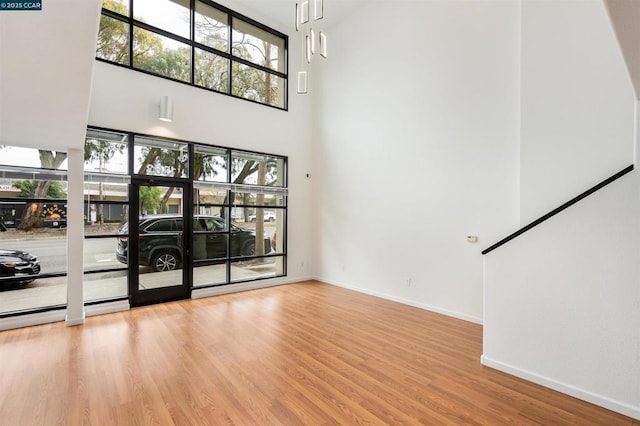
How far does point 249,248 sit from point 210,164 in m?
1.95

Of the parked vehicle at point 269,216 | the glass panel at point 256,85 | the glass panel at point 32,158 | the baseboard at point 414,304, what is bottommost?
the baseboard at point 414,304

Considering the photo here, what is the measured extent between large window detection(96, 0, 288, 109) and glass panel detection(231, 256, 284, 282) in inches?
141

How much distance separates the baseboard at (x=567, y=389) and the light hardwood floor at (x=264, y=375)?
0.21 ft

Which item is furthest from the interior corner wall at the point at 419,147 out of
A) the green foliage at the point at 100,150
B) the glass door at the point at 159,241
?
the green foliage at the point at 100,150

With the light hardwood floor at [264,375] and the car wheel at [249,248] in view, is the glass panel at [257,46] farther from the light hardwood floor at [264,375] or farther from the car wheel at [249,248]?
the light hardwood floor at [264,375]

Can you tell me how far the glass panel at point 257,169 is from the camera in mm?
6398

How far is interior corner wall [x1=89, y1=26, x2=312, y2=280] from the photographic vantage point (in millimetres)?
4969

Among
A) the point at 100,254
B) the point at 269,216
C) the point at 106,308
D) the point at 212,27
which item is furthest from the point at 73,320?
the point at 212,27

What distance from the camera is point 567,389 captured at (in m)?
2.71

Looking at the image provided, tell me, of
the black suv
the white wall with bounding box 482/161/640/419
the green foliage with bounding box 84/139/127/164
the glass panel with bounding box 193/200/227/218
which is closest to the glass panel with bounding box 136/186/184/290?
the black suv

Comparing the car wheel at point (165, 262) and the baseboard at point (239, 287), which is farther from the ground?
the car wheel at point (165, 262)

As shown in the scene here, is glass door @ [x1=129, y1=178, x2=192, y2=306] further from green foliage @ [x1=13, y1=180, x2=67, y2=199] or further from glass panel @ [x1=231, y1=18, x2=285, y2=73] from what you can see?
glass panel @ [x1=231, y1=18, x2=285, y2=73]

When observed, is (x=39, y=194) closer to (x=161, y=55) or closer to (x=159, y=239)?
(x=159, y=239)

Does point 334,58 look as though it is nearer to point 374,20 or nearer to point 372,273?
point 374,20
